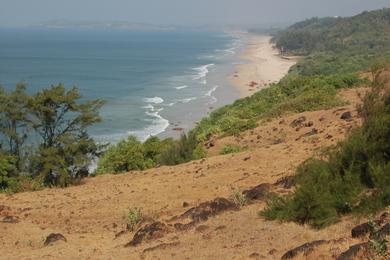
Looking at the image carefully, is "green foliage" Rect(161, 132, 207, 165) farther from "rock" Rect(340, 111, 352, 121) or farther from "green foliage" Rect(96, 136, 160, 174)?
"rock" Rect(340, 111, 352, 121)

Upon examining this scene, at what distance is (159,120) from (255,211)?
49855 millimetres

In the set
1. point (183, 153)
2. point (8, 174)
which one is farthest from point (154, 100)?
point (8, 174)

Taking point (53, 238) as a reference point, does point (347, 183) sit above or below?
above

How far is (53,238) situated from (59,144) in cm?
1473

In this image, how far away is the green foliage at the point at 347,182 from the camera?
41.7ft

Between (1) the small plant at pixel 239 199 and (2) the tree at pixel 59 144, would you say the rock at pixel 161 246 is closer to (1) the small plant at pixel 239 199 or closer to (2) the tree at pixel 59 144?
(1) the small plant at pixel 239 199

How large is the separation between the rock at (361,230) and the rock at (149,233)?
552 cm

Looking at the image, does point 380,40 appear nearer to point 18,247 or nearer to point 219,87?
point 219,87

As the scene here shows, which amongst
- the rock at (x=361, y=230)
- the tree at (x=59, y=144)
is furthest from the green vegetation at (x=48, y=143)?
the rock at (x=361, y=230)

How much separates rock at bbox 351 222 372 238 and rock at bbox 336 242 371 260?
123cm

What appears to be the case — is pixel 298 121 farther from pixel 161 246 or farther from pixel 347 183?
pixel 161 246

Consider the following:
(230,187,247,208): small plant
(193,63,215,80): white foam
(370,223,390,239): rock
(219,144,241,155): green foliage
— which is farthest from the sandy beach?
(370,223,390,239): rock

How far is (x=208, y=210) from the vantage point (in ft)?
50.8

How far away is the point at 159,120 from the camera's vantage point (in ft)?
211
